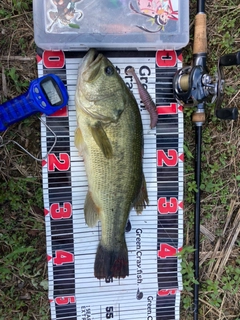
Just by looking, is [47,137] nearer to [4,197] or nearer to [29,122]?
[29,122]

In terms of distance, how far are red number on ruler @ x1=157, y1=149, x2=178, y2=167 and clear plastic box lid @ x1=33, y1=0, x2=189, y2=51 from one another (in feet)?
2.64

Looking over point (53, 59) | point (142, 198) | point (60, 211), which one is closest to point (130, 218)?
point (142, 198)

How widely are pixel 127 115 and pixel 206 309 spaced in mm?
1847

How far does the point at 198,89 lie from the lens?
7.47 ft

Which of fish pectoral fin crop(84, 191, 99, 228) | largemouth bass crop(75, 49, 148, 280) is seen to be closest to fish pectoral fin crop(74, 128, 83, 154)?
largemouth bass crop(75, 49, 148, 280)

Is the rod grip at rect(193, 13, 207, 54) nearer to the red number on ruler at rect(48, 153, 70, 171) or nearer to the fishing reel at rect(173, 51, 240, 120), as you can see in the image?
the fishing reel at rect(173, 51, 240, 120)

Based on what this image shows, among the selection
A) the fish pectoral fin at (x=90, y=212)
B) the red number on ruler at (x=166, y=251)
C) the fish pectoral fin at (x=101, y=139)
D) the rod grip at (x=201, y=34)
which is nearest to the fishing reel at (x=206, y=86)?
the rod grip at (x=201, y=34)

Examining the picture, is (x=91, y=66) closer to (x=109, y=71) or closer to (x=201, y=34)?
(x=109, y=71)

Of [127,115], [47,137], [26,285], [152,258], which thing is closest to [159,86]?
[127,115]

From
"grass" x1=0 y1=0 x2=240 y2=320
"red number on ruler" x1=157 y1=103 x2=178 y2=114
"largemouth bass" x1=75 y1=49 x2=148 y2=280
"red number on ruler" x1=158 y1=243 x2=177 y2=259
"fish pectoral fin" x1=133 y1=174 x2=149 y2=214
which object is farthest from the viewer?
"red number on ruler" x1=158 y1=243 x2=177 y2=259

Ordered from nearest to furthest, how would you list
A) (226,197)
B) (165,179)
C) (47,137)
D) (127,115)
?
(127,115) < (47,137) < (165,179) < (226,197)

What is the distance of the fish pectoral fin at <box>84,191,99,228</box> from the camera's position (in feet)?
7.89

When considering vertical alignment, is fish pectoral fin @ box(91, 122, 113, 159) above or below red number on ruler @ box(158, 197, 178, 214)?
above

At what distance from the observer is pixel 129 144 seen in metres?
2.18
